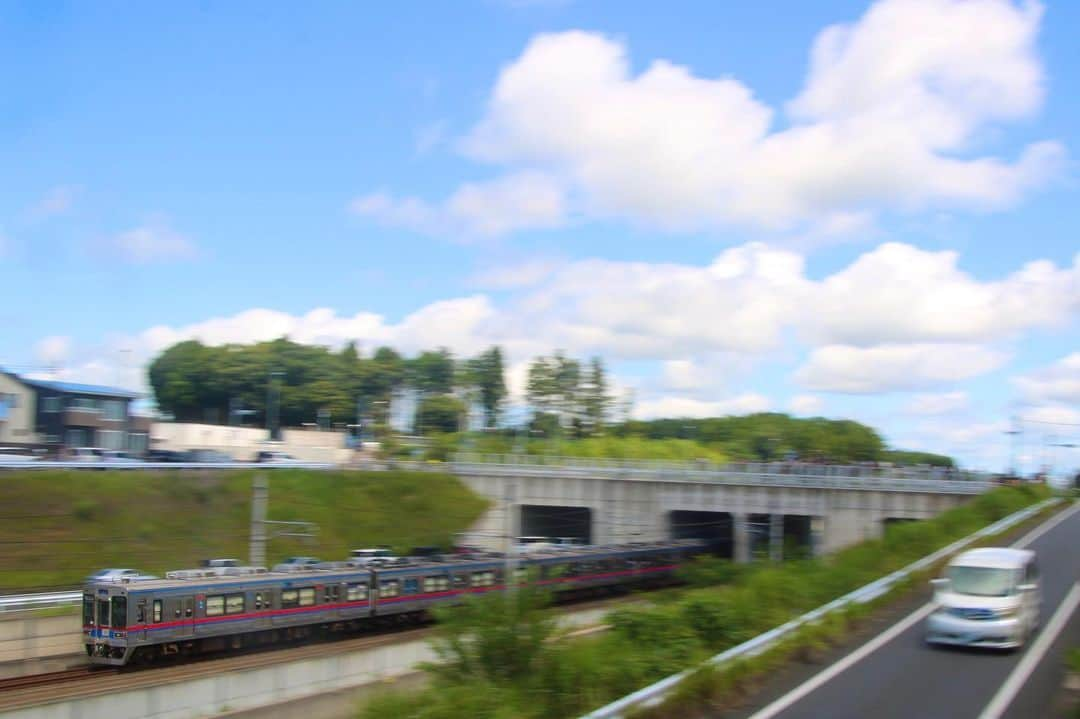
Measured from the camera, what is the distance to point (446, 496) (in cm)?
6575

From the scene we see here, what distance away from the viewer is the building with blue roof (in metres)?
66.8

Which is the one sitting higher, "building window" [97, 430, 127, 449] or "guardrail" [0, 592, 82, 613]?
"building window" [97, 430, 127, 449]

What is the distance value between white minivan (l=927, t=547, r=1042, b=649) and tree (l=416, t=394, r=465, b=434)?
101858mm

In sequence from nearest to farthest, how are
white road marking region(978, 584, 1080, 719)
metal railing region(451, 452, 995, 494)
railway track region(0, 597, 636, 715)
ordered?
white road marking region(978, 584, 1080, 719), railway track region(0, 597, 636, 715), metal railing region(451, 452, 995, 494)

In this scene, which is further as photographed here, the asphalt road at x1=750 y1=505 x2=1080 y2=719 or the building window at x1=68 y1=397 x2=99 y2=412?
the building window at x1=68 y1=397 x2=99 y2=412

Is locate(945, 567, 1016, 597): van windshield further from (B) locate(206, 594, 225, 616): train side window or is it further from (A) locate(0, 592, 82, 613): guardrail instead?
(A) locate(0, 592, 82, 613): guardrail

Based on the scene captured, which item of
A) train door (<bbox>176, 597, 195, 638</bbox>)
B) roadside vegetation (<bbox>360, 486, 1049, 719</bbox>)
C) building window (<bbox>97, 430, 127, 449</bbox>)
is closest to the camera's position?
roadside vegetation (<bbox>360, 486, 1049, 719</bbox>)

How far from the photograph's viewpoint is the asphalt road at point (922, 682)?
11312 mm

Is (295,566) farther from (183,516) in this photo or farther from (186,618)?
(183,516)

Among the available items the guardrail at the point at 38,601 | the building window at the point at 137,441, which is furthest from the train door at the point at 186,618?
the building window at the point at 137,441

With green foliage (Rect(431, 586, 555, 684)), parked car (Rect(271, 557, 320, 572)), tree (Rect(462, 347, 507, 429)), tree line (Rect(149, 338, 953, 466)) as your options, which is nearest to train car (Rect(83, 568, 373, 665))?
parked car (Rect(271, 557, 320, 572))

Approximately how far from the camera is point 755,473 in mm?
58938

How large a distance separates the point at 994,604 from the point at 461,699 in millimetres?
9041

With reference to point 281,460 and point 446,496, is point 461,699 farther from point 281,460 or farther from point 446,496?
point 281,460
